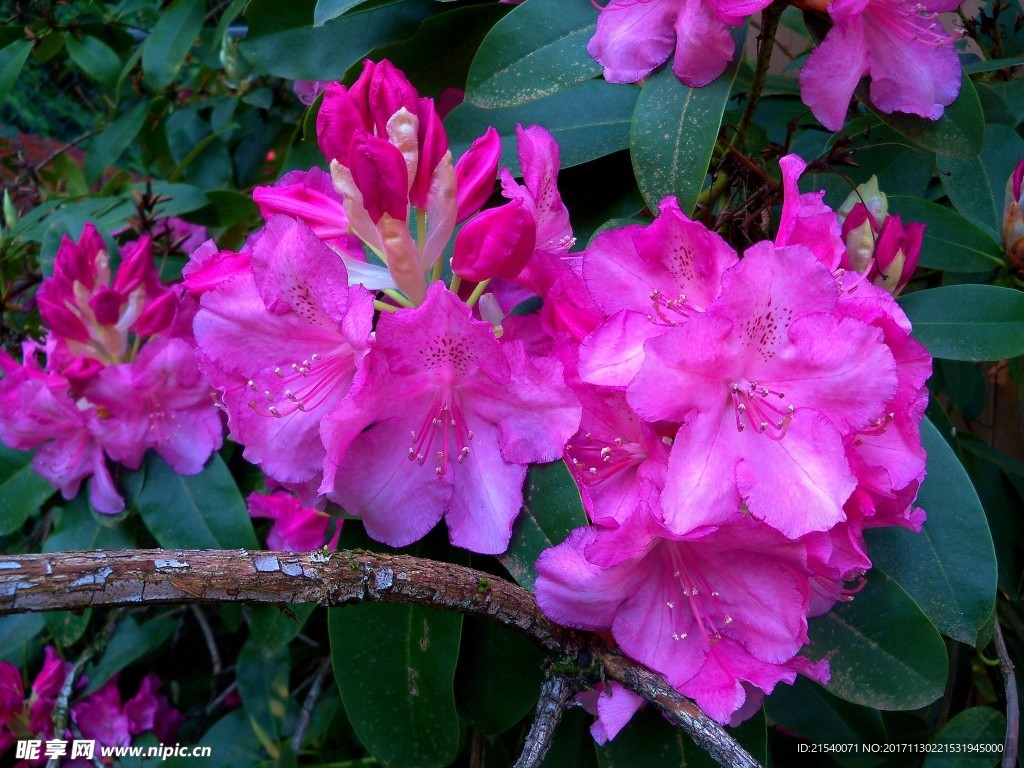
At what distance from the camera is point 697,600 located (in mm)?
691

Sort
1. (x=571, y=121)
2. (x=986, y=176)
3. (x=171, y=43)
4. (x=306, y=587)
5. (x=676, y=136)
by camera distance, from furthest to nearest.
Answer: (x=171, y=43), (x=986, y=176), (x=571, y=121), (x=676, y=136), (x=306, y=587)

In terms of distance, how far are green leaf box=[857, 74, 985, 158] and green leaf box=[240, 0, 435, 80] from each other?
1.92 ft

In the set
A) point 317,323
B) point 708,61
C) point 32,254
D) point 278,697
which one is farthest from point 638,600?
point 32,254

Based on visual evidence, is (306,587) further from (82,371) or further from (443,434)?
(82,371)

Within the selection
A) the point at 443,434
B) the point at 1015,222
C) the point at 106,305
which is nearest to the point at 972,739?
the point at 1015,222

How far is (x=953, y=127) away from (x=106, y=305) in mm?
1024

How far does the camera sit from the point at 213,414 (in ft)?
3.65

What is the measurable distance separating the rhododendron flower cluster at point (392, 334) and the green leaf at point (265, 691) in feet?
2.76

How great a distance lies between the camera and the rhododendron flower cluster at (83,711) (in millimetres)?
1502

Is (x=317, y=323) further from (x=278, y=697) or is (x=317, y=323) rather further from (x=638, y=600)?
(x=278, y=697)

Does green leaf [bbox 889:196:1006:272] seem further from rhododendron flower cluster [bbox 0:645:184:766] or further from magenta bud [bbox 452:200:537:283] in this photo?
rhododendron flower cluster [bbox 0:645:184:766]

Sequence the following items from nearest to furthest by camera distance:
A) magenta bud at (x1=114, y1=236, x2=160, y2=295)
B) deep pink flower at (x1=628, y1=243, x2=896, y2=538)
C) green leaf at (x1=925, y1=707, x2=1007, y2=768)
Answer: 1. deep pink flower at (x1=628, y1=243, x2=896, y2=538)
2. green leaf at (x1=925, y1=707, x2=1007, y2=768)
3. magenta bud at (x1=114, y1=236, x2=160, y2=295)

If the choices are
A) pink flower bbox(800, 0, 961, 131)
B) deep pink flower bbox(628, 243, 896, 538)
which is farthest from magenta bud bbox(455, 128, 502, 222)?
pink flower bbox(800, 0, 961, 131)

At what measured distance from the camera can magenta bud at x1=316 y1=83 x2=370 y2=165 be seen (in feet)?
2.18
